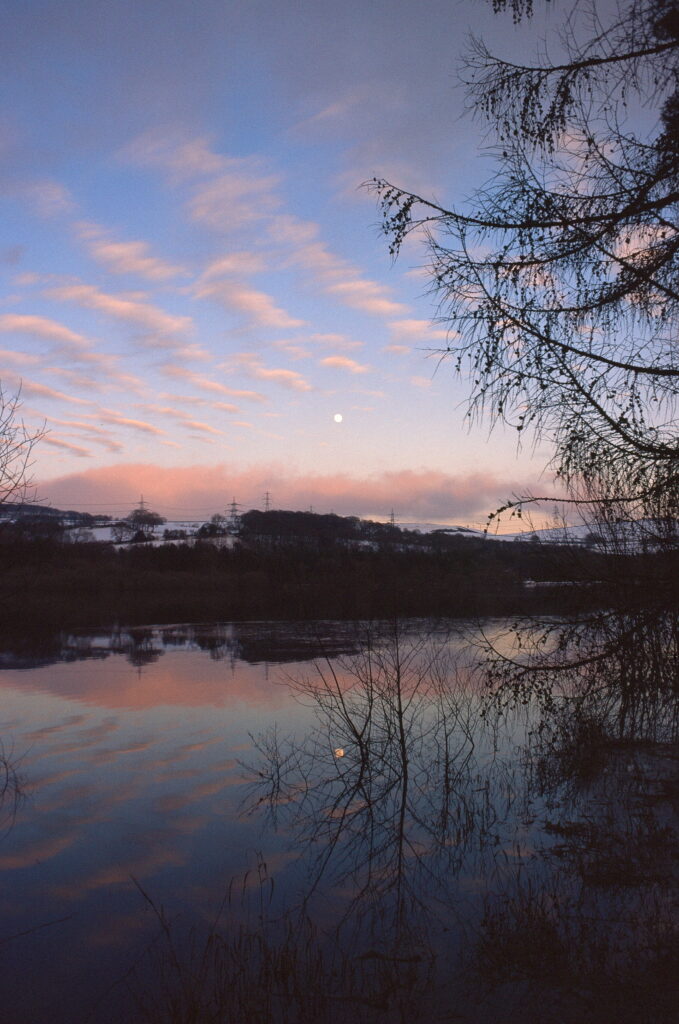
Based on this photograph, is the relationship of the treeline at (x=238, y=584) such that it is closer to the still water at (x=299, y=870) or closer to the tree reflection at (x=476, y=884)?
the still water at (x=299, y=870)

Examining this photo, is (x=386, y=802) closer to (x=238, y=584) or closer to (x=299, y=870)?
(x=299, y=870)

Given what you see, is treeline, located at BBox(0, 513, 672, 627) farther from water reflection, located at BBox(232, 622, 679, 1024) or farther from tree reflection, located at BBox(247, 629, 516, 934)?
water reflection, located at BBox(232, 622, 679, 1024)

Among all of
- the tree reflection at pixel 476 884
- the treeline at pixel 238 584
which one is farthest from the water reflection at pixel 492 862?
the treeline at pixel 238 584

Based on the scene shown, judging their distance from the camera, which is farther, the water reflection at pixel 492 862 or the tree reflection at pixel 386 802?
the tree reflection at pixel 386 802

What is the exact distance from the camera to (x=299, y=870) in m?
8.10

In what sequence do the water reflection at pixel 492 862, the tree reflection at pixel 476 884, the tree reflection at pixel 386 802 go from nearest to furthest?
the tree reflection at pixel 476 884, the water reflection at pixel 492 862, the tree reflection at pixel 386 802

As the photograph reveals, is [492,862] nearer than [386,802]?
Yes

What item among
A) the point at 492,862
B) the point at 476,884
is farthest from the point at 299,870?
the point at 492,862

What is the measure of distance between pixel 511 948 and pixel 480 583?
40.0 meters

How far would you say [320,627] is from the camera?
32500mm

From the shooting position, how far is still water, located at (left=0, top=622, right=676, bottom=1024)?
5.57 meters

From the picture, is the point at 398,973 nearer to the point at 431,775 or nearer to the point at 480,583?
the point at 431,775

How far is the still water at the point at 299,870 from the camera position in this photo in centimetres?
557

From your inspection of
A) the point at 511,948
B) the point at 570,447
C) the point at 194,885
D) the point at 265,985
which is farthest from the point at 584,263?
the point at 194,885
